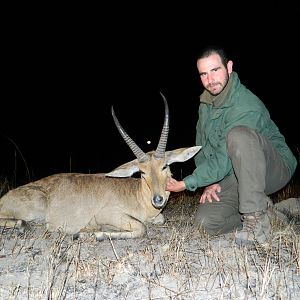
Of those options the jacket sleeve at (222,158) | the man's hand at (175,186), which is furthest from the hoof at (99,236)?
the jacket sleeve at (222,158)

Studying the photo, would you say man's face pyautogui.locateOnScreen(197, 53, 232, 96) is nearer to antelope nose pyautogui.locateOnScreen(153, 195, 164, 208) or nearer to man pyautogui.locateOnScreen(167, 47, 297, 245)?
man pyautogui.locateOnScreen(167, 47, 297, 245)

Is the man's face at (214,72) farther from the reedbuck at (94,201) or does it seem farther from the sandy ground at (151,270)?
the sandy ground at (151,270)

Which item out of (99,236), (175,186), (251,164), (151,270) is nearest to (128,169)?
(175,186)

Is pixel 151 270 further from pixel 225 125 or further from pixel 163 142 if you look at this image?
pixel 163 142

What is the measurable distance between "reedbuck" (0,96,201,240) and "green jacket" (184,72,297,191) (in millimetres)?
491

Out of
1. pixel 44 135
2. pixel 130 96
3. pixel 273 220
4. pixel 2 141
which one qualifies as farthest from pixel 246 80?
pixel 273 220

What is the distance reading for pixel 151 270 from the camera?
4297 mm

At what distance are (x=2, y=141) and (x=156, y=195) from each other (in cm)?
2413

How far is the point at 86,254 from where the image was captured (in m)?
4.99

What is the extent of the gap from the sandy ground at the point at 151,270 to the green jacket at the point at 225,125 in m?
0.75

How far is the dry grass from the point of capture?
3705 mm

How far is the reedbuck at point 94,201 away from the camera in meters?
6.64

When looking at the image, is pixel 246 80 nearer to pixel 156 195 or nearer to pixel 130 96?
pixel 130 96

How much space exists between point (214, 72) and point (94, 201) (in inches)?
97.6
